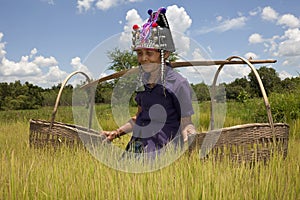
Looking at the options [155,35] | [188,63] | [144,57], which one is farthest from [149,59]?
[188,63]

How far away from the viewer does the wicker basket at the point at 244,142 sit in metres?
1.71

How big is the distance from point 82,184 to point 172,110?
0.97m

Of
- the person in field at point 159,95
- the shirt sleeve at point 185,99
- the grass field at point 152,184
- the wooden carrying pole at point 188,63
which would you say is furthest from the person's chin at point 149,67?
the grass field at point 152,184

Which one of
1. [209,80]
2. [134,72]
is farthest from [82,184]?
[209,80]

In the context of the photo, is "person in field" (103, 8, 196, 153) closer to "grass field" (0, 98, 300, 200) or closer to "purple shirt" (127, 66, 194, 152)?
"purple shirt" (127, 66, 194, 152)

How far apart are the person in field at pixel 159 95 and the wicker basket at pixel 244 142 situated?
250mm

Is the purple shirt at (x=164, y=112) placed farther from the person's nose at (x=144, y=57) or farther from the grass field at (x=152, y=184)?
the grass field at (x=152, y=184)

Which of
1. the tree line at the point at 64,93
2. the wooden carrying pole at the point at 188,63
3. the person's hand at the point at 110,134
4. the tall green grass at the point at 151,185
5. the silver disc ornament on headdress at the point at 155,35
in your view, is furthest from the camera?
the tree line at the point at 64,93

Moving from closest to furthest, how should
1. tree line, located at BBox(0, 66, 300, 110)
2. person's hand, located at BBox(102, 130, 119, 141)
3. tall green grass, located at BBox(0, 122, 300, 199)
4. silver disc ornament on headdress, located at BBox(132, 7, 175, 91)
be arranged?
Answer: tall green grass, located at BBox(0, 122, 300, 199)
silver disc ornament on headdress, located at BBox(132, 7, 175, 91)
person's hand, located at BBox(102, 130, 119, 141)
tree line, located at BBox(0, 66, 300, 110)

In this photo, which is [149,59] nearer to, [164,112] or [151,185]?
[164,112]

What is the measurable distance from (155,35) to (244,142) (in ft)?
2.70

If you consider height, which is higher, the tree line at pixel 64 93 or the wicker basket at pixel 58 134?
the tree line at pixel 64 93

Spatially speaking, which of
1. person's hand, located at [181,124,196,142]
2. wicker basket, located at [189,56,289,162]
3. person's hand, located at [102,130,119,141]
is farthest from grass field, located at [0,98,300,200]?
person's hand, located at [102,130,119,141]

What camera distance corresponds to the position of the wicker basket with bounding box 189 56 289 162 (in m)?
1.71
